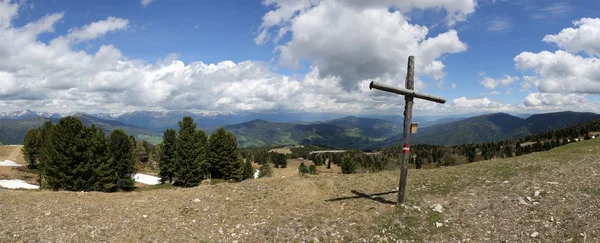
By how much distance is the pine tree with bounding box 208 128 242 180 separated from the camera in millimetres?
61844

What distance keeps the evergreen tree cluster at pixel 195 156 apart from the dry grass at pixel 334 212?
112ft

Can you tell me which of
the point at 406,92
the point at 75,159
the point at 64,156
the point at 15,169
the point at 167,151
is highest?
the point at 406,92

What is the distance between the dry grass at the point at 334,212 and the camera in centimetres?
1287

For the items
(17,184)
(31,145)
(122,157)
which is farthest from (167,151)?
(31,145)

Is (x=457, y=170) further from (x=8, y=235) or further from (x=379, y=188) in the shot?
(x=8, y=235)

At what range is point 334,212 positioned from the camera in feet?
49.8

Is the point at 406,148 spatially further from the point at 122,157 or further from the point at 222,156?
the point at 122,157

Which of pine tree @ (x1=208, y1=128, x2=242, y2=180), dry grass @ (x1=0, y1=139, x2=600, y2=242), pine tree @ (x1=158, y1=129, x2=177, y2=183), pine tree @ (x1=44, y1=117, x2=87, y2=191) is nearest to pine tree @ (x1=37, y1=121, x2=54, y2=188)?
Answer: pine tree @ (x1=44, y1=117, x2=87, y2=191)

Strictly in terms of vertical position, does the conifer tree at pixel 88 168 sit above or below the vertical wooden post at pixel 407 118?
below

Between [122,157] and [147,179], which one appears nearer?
[122,157]

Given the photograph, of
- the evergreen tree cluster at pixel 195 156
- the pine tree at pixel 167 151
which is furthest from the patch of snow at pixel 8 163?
the evergreen tree cluster at pixel 195 156

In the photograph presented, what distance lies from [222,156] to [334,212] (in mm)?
50085

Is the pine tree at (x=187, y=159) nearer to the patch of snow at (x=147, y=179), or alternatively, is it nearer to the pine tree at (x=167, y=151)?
the pine tree at (x=167, y=151)

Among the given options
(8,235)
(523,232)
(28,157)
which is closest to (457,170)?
(523,232)
